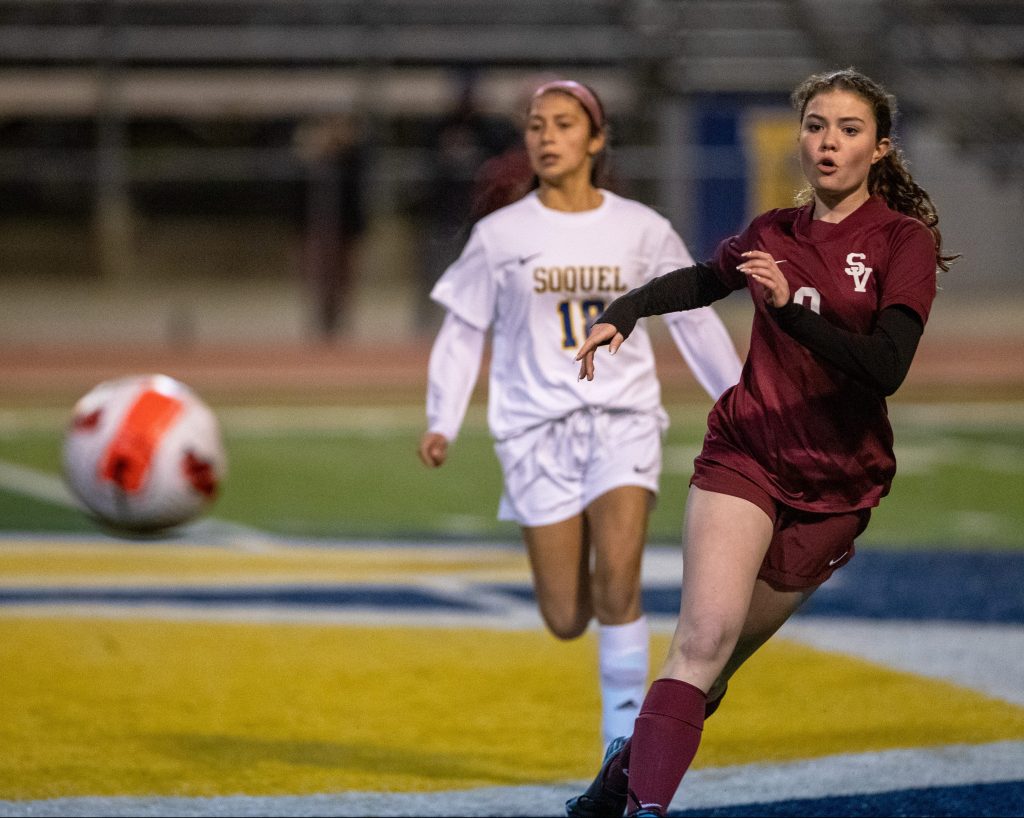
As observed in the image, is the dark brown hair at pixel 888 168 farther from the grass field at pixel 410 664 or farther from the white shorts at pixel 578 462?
the grass field at pixel 410 664

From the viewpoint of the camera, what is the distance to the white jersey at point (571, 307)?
6.11m

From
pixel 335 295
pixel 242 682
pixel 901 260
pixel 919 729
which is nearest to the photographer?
pixel 901 260

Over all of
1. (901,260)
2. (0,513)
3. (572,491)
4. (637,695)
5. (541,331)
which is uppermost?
(901,260)

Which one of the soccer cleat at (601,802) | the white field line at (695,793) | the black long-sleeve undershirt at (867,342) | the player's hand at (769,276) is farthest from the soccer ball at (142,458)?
the player's hand at (769,276)

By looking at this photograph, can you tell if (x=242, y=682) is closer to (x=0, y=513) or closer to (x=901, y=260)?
(x=901, y=260)

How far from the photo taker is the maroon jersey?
4664 mm

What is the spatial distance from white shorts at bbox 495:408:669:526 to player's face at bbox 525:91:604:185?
79cm

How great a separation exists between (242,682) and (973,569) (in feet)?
14.1

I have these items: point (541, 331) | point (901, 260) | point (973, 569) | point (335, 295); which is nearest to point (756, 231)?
point (901, 260)

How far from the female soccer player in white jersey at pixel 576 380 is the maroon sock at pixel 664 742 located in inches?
48.1

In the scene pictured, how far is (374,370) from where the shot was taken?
19.4 m

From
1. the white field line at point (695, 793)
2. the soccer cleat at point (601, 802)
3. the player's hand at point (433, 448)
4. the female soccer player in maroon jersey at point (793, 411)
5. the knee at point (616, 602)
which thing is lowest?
the white field line at point (695, 793)

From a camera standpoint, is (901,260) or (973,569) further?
(973,569)

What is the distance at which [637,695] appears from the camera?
5.90 meters
